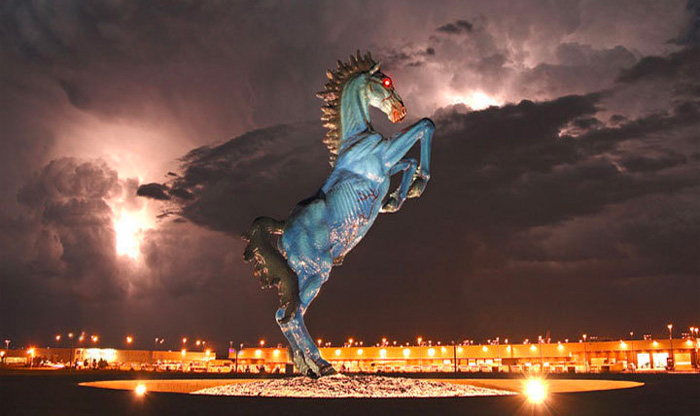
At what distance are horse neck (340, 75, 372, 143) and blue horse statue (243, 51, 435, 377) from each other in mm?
18

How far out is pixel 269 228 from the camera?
9727mm

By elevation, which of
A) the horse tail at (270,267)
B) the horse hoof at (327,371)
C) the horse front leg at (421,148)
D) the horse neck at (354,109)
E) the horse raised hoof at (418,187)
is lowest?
the horse hoof at (327,371)

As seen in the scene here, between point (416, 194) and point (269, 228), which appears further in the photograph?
point (416, 194)

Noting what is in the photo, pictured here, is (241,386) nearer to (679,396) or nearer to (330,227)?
(330,227)

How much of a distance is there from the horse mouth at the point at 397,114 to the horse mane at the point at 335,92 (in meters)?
0.94

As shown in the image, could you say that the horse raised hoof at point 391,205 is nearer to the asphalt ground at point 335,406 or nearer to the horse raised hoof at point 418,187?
the horse raised hoof at point 418,187

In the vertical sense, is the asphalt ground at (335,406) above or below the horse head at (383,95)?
below

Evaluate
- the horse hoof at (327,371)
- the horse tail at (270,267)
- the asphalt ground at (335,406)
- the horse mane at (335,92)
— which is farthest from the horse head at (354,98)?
the asphalt ground at (335,406)

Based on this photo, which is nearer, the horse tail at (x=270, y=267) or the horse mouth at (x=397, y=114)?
the horse tail at (x=270, y=267)

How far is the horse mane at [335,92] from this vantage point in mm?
11398

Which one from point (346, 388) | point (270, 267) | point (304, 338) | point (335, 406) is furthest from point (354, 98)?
point (335, 406)

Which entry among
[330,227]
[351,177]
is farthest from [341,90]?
[330,227]

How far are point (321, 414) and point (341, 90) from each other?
6766 mm

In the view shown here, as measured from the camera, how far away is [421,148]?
1079 cm
